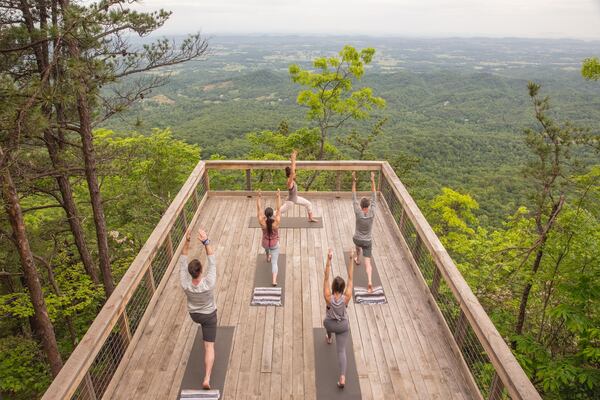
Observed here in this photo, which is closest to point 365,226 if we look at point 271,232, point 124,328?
point 271,232

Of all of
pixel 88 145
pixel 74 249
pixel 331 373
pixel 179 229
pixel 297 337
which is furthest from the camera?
pixel 74 249

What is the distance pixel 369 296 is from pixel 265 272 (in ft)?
5.33

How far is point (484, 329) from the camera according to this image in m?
3.47

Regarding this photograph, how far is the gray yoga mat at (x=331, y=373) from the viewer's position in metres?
3.82

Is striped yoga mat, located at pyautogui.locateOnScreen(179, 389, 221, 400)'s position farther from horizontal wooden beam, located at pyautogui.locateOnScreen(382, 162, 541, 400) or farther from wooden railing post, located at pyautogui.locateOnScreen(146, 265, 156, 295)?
horizontal wooden beam, located at pyautogui.locateOnScreen(382, 162, 541, 400)

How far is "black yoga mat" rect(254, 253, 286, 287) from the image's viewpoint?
559 cm

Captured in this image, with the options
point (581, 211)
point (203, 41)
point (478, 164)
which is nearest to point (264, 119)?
point (478, 164)

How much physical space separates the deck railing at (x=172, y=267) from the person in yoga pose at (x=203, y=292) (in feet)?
2.31

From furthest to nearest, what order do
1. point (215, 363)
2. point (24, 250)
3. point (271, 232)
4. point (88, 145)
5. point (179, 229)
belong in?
point (88, 145) → point (179, 229) → point (24, 250) → point (271, 232) → point (215, 363)

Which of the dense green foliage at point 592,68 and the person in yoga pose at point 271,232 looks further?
the dense green foliage at point 592,68

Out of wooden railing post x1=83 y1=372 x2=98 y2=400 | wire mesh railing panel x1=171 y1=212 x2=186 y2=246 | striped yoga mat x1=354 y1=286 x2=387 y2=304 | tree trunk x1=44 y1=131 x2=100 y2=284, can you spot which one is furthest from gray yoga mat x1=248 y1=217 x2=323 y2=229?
tree trunk x1=44 y1=131 x2=100 y2=284

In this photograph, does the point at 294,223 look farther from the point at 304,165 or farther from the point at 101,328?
the point at 101,328

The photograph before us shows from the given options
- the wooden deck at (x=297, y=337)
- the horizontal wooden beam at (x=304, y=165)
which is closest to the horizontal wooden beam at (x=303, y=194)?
the horizontal wooden beam at (x=304, y=165)

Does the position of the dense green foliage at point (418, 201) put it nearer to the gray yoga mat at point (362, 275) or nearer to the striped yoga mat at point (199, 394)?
the gray yoga mat at point (362, 275)
